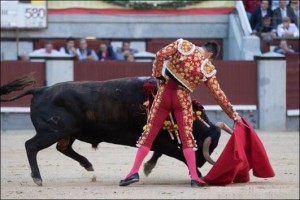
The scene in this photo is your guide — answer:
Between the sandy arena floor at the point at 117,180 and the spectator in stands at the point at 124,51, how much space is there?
13.0ft

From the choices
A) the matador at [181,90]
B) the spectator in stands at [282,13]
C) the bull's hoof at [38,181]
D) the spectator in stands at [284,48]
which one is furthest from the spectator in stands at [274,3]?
the bull's hoof at [38,181]

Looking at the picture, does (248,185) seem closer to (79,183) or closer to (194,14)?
(79,183)

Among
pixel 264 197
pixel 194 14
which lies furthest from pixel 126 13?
pixel 264 197

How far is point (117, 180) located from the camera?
9.94 m

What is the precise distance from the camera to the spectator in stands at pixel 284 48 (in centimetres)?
1838

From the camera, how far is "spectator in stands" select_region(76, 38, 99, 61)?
1798 centimetres

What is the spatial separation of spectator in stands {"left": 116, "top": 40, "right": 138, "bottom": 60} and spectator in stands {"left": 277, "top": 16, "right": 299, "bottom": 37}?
2.42 metres

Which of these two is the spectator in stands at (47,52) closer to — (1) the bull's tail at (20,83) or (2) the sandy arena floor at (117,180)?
(2) the sandy arena floor at (117,180)

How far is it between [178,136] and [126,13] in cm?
1076

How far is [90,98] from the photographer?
961cm

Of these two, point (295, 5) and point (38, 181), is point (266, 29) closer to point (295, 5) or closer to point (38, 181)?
point (295, 5)

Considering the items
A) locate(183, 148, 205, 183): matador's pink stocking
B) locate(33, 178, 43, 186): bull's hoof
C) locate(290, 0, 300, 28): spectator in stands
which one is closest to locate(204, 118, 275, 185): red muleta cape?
locate(183, 148, 205, 183): matador's pink stocking

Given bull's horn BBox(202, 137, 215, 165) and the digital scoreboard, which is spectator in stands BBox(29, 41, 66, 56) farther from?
bull's horn BBox(202, 137, 215, 165)

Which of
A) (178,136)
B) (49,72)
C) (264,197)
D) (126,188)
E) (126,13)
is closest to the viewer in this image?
(264,197)
